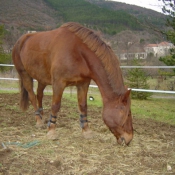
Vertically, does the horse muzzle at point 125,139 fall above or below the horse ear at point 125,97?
below

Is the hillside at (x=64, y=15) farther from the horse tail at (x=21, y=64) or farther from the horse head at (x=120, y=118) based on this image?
the horse head at (x=120, y=118)

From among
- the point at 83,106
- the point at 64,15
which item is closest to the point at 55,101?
the point at 83,106

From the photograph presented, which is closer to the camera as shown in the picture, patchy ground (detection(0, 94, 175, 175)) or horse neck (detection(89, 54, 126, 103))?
patchy ground (detection(0, 94, 175, 175))

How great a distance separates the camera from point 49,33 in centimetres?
436

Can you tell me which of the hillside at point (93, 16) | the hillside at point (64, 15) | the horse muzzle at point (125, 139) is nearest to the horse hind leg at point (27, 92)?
the horse muzzle at point (125, 139)

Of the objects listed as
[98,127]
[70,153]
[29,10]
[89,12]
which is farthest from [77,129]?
[89,12]

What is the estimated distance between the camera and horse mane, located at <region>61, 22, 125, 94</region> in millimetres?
3447

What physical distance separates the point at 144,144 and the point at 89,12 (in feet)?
209

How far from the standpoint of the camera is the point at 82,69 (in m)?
3.68

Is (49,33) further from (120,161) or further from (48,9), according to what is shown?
(48,9)

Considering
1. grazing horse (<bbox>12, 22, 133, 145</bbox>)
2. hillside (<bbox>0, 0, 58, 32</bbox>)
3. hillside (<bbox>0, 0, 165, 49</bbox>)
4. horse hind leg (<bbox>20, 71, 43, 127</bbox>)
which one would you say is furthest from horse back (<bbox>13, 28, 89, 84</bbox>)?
hillside (<bbox>0, 0, 58, 32</bbox>)

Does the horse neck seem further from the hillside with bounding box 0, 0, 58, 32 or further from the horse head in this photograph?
the hillside with bounding box 0, 0, 58, 32

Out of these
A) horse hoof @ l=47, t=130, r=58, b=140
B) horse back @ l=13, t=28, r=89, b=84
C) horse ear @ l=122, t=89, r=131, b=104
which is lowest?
horse hoof @ l=47, t=130, r=58, b=140

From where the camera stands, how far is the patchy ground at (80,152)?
2719mm
